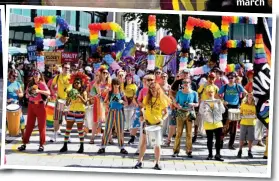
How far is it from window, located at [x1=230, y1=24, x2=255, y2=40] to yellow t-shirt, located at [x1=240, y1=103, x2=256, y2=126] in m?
0.98

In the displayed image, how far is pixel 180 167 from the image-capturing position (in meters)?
7.74

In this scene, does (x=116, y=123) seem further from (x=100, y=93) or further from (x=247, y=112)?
(x=247, y=112)

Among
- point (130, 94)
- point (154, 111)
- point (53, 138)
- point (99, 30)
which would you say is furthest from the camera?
point (130, 94)

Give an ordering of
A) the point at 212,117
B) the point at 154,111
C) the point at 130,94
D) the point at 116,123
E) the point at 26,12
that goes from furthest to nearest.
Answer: the point at 130,94, the point at 116,123, the point at 212,117, the point at 26,12, the point at 154,111

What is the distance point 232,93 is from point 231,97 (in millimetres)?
70

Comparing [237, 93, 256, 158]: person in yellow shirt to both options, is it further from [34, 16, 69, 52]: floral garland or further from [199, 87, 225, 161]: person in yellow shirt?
[34, 16, 69, 52]: floral garland

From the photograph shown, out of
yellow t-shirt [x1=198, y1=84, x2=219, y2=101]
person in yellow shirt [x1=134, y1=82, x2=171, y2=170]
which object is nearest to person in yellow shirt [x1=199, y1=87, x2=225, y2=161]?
yellow t-shirt [x1=198, y1=84, x2=219, y2=101]

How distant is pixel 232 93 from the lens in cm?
857

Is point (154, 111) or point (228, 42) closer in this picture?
point (154, 111)

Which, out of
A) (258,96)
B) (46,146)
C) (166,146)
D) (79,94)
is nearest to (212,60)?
(258,96)

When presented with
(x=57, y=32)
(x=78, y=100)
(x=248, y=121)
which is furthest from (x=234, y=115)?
(x=57, y=32)

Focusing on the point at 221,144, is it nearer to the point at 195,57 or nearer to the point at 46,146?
the point at 195,57

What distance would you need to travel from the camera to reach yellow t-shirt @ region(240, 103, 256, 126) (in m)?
8.06

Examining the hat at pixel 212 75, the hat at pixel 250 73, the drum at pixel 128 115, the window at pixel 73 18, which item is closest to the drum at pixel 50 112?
the drum at pixel 128 115
